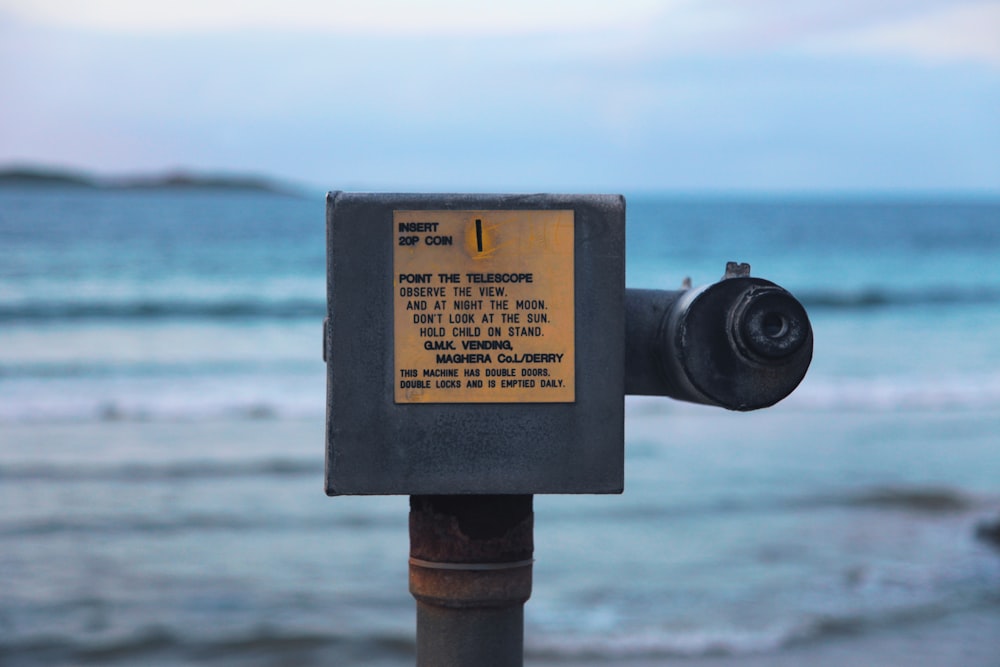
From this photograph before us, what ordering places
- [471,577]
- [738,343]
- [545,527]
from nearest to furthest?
[738,343]
[471,577]
[545,527]

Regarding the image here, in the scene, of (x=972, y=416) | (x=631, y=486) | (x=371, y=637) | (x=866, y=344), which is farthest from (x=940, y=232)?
(x=371, y=637)

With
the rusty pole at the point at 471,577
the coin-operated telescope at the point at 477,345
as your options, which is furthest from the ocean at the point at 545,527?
the coin-operated telescope at the point at 477,345

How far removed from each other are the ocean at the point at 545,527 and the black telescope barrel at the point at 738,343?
3.09 metres

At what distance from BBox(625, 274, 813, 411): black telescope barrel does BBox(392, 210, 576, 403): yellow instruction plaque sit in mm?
189

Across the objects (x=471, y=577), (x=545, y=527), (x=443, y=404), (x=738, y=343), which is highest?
(x=738, y=343)

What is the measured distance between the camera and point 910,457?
9.10 meters

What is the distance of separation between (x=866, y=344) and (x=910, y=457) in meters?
8.98

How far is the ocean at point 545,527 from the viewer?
5.11 meters

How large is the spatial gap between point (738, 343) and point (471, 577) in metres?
0.59

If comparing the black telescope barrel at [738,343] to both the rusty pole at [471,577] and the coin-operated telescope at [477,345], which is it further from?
the rusty pole at [471,577]

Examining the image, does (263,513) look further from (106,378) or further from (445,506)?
(106,378)

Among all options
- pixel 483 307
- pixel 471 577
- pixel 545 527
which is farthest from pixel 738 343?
pixel 545 527

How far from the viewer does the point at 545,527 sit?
6.84 metres

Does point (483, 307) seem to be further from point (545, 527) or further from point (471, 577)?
point (545, 527)
